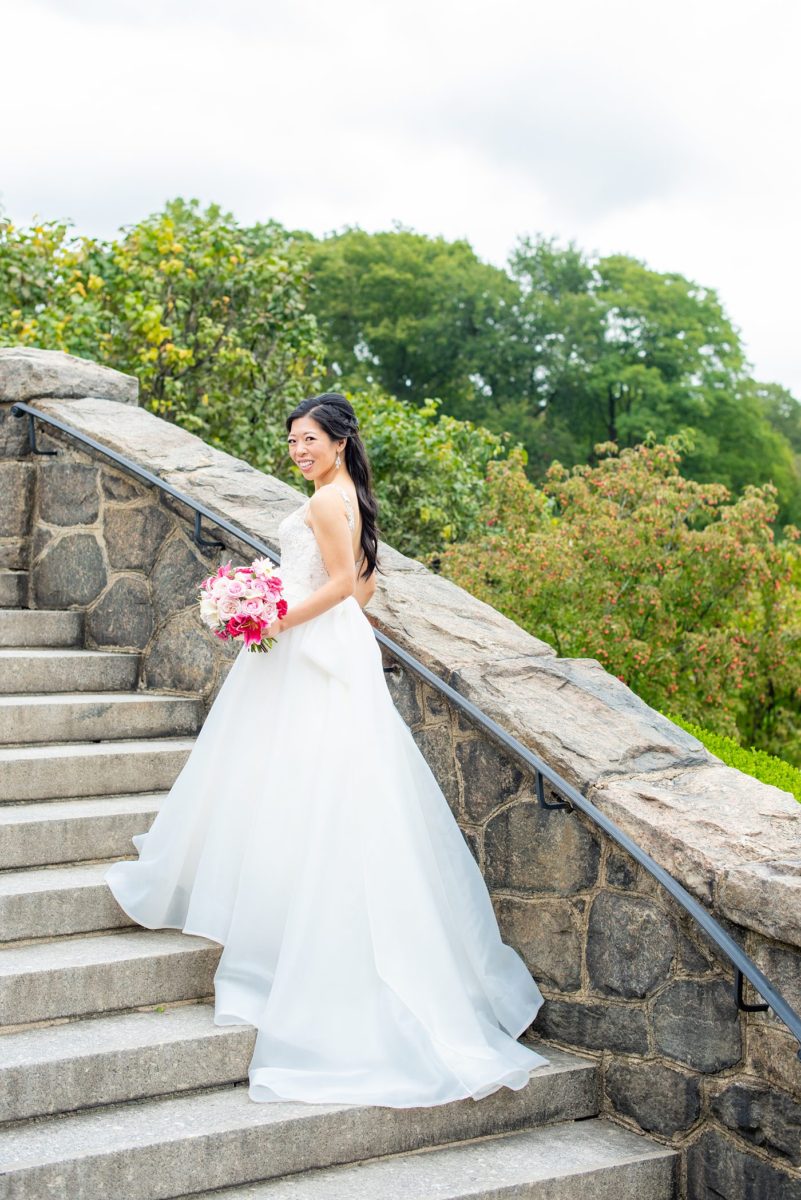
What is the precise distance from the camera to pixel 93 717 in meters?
4.55

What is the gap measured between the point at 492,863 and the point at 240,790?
0.85 meters

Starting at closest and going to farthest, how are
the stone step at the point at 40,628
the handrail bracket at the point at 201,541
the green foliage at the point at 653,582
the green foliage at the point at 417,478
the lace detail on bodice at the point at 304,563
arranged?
the lace detail on bodice at the point at 304,563, the handrail bracket at the point at 201,541, the stone step at the point at 40,628, the green foliage at the point at 653,582, the green foliage at the point at 417,478

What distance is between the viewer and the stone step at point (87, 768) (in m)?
4.11

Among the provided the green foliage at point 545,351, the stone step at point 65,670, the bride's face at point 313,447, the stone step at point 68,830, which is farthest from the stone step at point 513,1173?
the green foliage at point 545,351

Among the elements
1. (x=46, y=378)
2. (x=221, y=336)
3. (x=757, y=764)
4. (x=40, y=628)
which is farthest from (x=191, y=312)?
(x=757, y=764)

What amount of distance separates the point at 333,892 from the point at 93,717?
1.63 m

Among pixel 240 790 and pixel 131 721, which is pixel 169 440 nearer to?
pixel 131 721

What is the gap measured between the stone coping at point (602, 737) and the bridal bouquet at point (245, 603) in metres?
0.59

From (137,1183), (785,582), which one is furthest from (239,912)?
(785,582)

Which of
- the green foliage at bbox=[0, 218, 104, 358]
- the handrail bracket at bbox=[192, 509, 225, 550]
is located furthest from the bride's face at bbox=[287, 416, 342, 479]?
the green foliage at bbox=[0, 218, 104, 358]

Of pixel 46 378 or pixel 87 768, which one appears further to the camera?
pixel 46 378

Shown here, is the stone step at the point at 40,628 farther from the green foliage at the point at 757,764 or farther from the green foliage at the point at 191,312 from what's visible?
the green foliage at the point at 191,312

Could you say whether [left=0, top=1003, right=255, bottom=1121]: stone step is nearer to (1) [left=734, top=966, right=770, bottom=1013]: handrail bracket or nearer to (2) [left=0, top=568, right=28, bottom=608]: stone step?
(1) [left=734, top=966, right=770, bottom=1013]: handrail bracket

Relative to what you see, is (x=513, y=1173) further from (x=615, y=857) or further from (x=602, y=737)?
(x=602, y=737)
